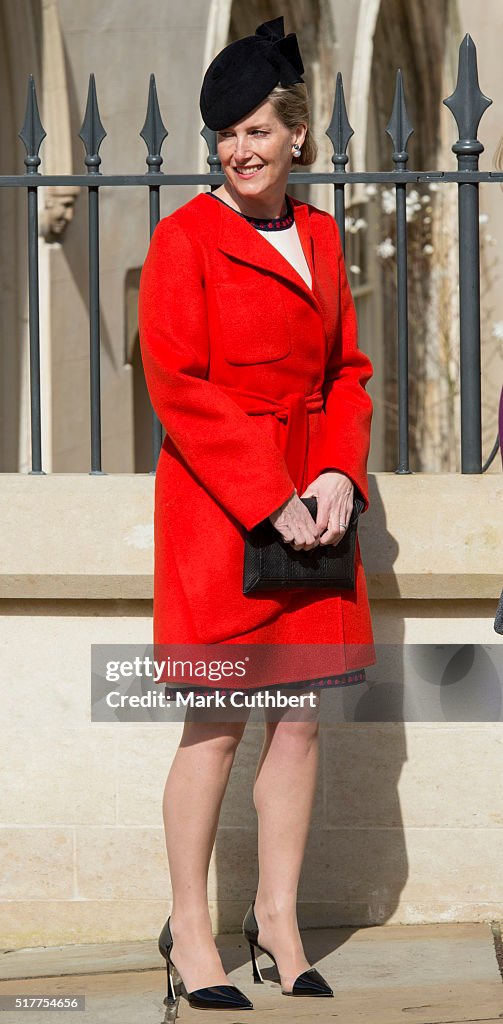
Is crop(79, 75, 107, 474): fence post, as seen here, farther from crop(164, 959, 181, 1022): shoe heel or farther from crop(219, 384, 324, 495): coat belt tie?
A: crop(164, 959, 181, 1022): shoe heel

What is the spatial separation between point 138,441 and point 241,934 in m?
8.38

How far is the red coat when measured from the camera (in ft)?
8.44

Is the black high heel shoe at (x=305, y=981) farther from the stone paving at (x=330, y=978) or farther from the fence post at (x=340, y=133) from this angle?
the fence post at (x=340, y=133)

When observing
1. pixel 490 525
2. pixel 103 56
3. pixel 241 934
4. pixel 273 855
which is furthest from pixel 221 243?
pixel 103 56

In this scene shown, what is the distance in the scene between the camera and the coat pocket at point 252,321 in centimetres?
262

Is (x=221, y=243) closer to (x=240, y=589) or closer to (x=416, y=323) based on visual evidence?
(x=240, y=589)

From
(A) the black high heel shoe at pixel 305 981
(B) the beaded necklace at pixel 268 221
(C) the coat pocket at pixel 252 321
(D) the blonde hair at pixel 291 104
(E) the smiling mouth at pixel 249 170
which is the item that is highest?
(D) the blonde hair at pixel 291 104

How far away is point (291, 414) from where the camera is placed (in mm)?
2682

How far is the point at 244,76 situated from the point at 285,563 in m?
0.94

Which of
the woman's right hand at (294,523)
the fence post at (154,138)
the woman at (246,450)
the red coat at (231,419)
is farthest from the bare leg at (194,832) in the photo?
the fence post at (154,138)

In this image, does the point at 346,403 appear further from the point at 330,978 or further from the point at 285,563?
the point at 330,978

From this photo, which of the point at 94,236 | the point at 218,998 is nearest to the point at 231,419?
the point at 94,236

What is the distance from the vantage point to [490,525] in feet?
10.5

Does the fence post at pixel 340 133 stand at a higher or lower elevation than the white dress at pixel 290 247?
higher
